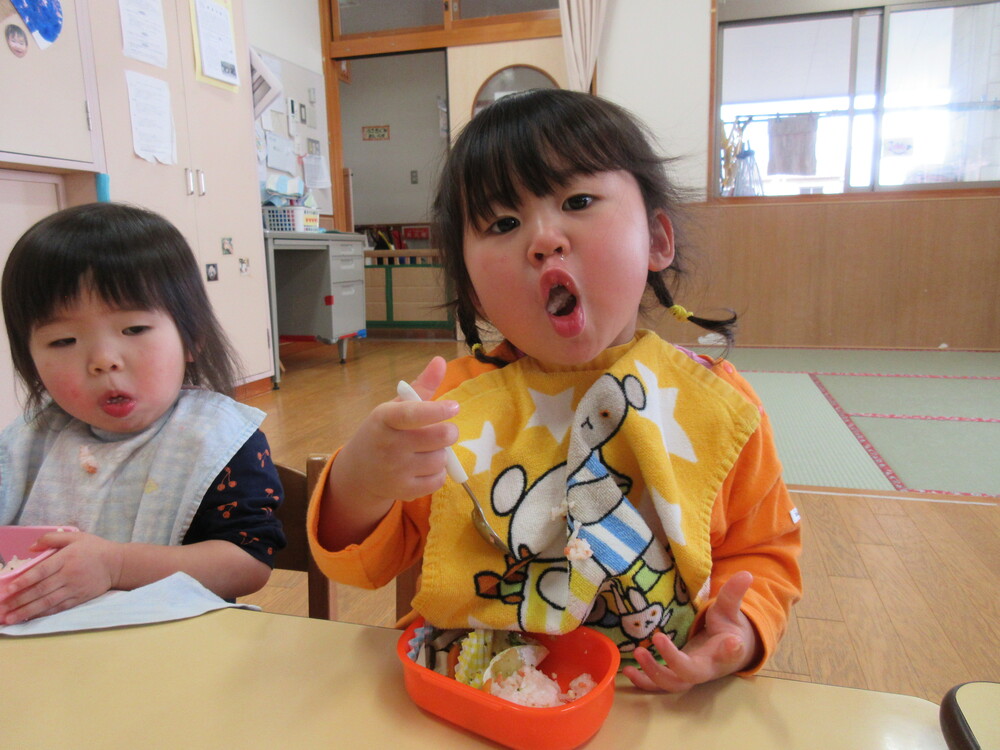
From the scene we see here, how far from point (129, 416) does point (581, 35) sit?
14.8 feet

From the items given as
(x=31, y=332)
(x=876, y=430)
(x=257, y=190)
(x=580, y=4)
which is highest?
(x=580, y=4)

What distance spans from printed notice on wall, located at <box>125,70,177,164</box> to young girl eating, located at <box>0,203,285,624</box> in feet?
7.31

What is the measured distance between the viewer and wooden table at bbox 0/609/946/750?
349 millimetres

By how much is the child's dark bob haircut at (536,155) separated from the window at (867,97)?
440 centimetres

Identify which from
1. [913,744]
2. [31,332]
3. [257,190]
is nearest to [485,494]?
[913,744]

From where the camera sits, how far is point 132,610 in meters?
0.47

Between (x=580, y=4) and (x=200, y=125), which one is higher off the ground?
(x=580, y=4)

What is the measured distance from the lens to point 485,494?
1.74 feet

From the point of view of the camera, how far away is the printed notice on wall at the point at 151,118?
2602 mm

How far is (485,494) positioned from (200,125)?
119 inches

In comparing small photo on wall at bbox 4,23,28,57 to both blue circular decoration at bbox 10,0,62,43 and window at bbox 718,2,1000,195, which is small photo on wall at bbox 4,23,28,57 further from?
window at bbox 718,2,1000,195

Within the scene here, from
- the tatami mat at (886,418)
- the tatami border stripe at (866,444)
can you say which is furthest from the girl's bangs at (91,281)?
the tatami border stripe at (866,444)

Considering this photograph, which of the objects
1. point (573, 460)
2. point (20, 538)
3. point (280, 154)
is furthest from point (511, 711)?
point (280, 154)

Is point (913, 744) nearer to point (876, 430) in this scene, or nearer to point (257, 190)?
point (876, 430)
